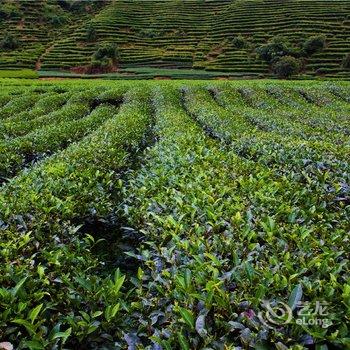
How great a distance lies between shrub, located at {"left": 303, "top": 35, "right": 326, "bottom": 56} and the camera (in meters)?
59.4

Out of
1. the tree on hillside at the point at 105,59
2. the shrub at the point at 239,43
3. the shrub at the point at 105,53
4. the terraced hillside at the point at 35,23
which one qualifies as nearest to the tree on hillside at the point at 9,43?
the terraced hillside at the point at 35,23

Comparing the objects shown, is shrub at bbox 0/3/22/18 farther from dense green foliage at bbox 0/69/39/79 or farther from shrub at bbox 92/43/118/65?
dense green foliage at bbox 0/69/39/79

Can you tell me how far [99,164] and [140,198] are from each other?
10.1 ft

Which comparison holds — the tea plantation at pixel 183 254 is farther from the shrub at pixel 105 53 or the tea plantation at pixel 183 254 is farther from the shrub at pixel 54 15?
the shrub at pixel 54 15

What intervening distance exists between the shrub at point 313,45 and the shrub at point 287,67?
29.1 ft

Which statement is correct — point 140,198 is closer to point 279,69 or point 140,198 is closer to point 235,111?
point 235,111

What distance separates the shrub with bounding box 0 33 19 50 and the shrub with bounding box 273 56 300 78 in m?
43.1

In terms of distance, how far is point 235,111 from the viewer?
22125 millimetres

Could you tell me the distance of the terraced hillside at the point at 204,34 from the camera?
58.9m

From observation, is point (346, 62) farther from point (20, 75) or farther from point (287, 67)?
point (20, 75)

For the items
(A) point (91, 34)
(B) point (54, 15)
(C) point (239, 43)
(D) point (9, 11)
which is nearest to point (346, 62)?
(C) point (239, 43)

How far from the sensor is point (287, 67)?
2020 inches

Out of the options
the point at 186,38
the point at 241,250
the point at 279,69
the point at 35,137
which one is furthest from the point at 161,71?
the point at 241,250

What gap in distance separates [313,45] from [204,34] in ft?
71.9
